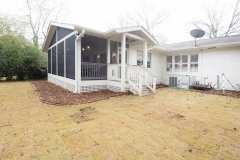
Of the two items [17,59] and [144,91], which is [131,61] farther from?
[17,59]

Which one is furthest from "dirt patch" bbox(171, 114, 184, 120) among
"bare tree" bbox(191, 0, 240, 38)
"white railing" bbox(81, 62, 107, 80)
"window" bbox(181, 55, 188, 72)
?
"bare tree" bbox(191, 0, 240, 38)

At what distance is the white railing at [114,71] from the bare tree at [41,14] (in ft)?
61.4

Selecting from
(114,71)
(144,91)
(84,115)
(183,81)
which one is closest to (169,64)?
(183,81)

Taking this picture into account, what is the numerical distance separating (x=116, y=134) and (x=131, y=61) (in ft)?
24.7

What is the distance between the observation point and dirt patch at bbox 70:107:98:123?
11.6 feet

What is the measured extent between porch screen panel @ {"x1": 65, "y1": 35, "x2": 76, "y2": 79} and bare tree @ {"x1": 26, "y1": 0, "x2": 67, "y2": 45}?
16.5 metres

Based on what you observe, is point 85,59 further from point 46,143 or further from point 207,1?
point 207,1

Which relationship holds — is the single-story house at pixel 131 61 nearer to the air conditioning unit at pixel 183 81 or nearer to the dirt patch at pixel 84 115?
the air conditioning unit at pixel 183 81

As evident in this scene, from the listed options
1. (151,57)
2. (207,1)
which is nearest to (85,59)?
(151,57)

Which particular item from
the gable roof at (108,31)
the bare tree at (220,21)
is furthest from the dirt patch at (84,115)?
the bare tree at (220,21)

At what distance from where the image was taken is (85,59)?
12.6m

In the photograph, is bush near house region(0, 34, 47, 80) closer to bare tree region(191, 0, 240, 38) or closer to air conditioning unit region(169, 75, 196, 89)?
air conditioning unit region(169, 75, 196, 89)

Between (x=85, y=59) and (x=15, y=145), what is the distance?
11.0 m

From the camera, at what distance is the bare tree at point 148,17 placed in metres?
20.6
